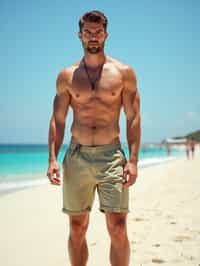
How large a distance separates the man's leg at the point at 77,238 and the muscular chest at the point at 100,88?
1029mm

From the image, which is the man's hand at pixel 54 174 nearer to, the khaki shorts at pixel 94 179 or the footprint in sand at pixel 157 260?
the khaki shorts at pixel 94 179

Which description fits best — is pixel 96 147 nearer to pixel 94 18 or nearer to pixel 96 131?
pixel 96 131

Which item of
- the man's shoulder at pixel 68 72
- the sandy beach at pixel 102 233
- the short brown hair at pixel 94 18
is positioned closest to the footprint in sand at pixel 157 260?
the sandy beach at pixel 102 233

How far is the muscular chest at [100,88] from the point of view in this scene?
2949mm

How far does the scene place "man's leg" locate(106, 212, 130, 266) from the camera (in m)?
2.84

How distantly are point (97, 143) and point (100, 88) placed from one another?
48cm

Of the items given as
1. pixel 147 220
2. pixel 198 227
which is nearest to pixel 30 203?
pixel 147 220

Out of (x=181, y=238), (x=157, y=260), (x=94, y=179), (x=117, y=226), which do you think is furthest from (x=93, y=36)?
(x=181, y=238)

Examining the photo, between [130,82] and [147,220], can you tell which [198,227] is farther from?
[130,82]

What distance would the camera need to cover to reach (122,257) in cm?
287

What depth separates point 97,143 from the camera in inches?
117

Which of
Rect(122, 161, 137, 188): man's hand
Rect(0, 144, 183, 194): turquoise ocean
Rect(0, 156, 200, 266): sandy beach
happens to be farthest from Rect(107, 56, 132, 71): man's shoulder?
Rect(0, 144, 183, 194): turquoise ocean

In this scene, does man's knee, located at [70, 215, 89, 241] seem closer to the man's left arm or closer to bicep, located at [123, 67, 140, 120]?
the man's left arm

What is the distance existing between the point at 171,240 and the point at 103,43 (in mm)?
2781
